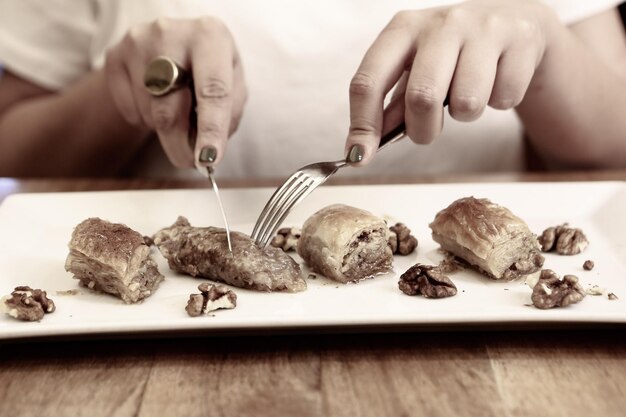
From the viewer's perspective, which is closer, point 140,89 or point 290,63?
point 140,89

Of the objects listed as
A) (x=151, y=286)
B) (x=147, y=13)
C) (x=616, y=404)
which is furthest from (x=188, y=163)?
(x=616, y=404)

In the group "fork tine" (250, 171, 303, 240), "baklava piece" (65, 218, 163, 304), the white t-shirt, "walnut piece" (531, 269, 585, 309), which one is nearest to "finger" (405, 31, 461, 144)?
"fork tine" (250, 171, 303, 240)

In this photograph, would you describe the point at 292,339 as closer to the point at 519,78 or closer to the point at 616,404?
the point at 616,404

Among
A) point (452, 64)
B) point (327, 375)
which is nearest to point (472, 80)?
point (452, 64)

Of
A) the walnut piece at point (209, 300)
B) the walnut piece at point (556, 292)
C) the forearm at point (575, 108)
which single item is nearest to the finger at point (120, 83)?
the walnut piece at point (209, 300)

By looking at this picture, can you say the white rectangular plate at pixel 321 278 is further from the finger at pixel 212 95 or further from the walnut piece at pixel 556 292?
the finger at pixel 212 95

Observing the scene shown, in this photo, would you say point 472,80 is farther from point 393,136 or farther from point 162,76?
point 162,76

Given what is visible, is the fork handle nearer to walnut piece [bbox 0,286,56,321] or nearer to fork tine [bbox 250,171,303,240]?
fork tine [bbox 250,171,303,240]
